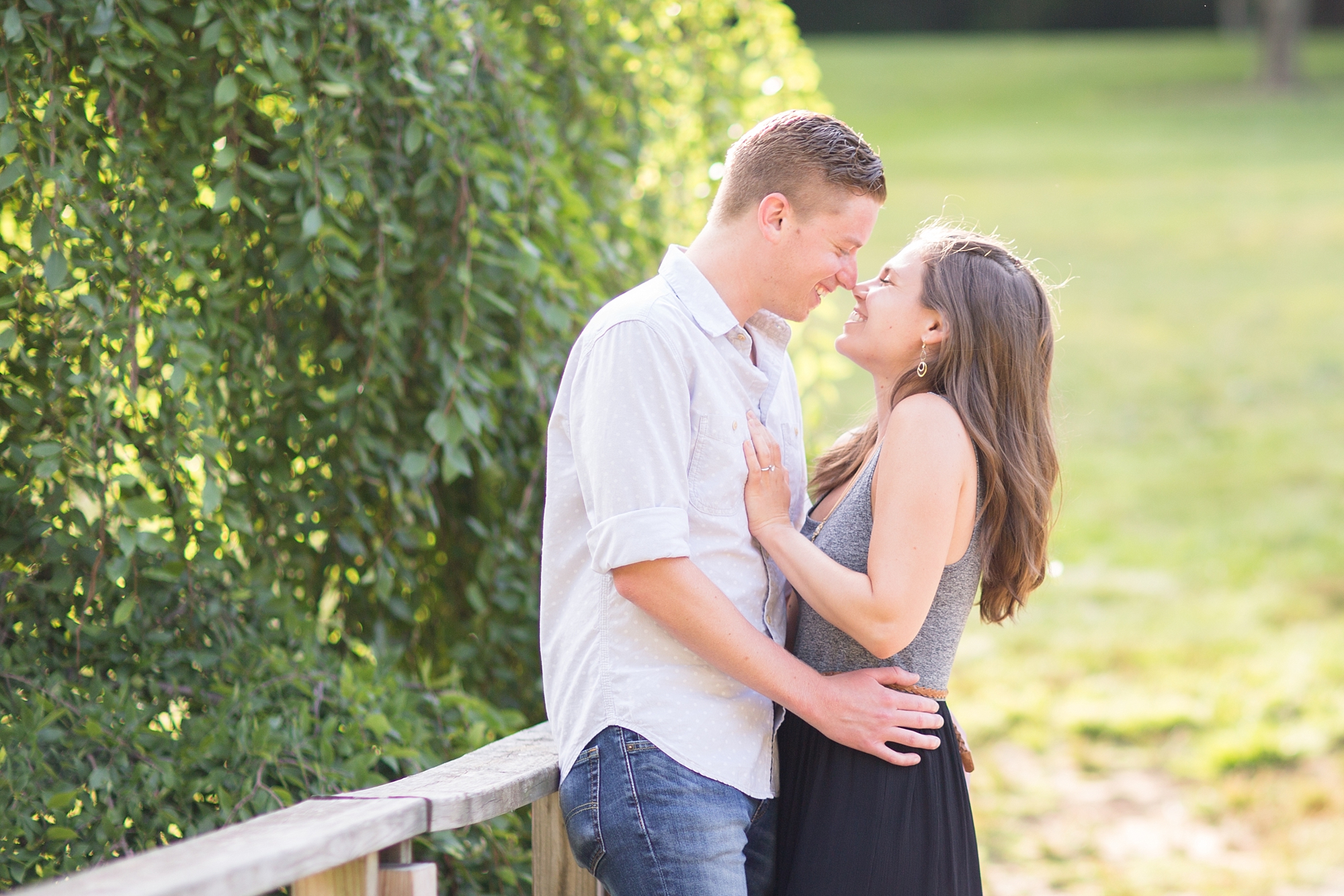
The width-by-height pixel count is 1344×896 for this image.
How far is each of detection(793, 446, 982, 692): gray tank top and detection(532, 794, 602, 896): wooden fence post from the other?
1.50ft

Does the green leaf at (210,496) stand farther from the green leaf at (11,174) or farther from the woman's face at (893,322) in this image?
the woman's face at (893,322)

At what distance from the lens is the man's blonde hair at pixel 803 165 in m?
1.84

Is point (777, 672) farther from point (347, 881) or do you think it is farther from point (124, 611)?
point (124, 611)

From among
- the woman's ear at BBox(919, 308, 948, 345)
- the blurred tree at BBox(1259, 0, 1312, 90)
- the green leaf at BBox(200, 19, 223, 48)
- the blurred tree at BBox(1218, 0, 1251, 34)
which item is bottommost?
the woman's ear at BBox(919, 308, 948, 345)

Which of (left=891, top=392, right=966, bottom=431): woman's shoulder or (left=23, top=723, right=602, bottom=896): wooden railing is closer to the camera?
(left=23, top=723, right=602, bottom=896): wooden railing

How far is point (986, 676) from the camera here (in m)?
5.71

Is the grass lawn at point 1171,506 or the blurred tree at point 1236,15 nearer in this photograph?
the grass lawn at point 1171,506

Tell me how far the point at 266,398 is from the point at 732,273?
3.62ft

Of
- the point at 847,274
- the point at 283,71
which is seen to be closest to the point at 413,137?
the point at 283,71

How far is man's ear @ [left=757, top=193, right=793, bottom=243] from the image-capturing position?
6.04 ft

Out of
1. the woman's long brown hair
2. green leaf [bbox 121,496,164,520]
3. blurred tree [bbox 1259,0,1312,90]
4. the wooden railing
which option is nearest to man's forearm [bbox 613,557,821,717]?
the wooden railing

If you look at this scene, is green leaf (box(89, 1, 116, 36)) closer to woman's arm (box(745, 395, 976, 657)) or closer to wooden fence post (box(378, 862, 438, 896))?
woman's arm (box(745, 395, 976, 657))

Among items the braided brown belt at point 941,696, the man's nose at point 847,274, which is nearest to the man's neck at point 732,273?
the man's nose at point 847,274

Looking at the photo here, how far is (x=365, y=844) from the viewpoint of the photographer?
1.44 meters
